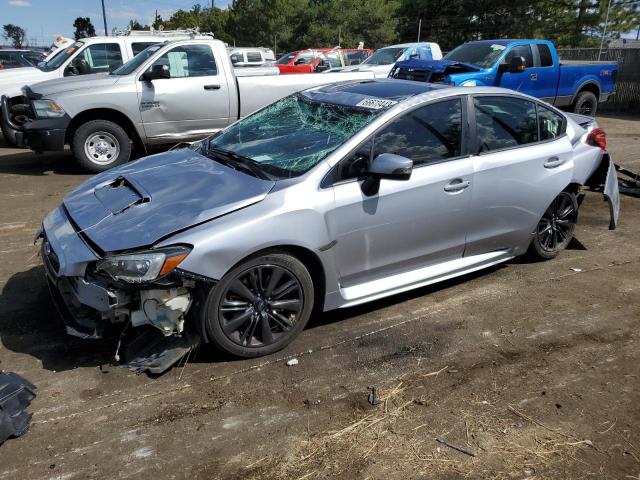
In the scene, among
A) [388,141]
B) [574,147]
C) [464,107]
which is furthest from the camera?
[574,147]

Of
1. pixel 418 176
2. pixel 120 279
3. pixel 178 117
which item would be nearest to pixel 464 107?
pixel 418 176

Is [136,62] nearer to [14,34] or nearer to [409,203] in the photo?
[409,203]

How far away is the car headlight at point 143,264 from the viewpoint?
3.12 m

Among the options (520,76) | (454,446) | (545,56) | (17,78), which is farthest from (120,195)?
(545,56)

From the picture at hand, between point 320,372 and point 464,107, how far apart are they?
2.31 m

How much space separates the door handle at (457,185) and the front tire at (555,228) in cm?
114

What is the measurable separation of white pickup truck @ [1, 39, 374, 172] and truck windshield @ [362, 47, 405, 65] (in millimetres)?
7103

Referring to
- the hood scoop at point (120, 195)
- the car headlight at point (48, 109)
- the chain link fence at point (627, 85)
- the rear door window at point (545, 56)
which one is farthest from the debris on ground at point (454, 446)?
the chain link fence at point (627, 85)

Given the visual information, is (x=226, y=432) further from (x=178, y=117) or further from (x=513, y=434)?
(x=178, y=117)

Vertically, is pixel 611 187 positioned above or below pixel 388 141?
below

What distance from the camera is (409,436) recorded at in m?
2.95

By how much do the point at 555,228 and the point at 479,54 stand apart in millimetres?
7620

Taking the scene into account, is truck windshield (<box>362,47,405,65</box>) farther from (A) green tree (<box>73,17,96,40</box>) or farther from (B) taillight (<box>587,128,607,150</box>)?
(A) green tree (<box>73,17,96,40</box>)

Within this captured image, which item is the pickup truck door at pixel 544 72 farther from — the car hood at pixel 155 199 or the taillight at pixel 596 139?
the car hood at pixel 155 199
